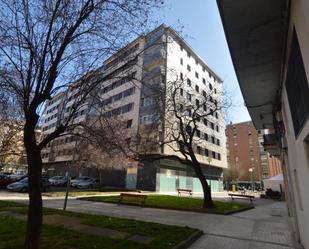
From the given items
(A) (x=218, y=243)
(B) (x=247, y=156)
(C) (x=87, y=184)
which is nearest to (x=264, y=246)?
(A) (x=218, y=243)

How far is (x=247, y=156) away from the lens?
88.3 meters

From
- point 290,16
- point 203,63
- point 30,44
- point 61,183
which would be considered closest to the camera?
point 290,16

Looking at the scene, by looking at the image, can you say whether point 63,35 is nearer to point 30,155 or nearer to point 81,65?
point 81,65

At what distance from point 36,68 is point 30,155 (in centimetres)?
222

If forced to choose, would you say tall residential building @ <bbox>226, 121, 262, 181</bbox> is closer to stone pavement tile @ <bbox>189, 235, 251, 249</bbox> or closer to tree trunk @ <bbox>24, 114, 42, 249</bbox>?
stone pavement tile @ <bbox>189, 235, 251, 249</bbox>

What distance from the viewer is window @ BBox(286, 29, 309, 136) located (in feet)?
15.1

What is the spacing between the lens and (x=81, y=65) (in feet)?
22.5

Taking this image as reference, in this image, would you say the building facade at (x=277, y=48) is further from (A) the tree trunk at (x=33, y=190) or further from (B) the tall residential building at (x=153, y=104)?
(A) the tree trunk at (x=33, y=190)

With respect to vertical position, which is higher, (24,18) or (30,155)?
(24,18)

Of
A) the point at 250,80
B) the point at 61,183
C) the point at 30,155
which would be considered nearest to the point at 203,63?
the point at 61,183

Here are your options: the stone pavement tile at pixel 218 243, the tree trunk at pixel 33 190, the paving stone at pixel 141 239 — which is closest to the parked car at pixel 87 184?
the stone pavement tile at pixel 218 243

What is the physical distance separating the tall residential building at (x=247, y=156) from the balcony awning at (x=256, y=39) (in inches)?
3033

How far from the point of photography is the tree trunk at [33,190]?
5.01 meters

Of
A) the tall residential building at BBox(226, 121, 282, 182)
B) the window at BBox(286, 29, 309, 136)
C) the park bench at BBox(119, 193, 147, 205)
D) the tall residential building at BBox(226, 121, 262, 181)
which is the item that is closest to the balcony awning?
the window at BBox(286, 29, 309, 136)
